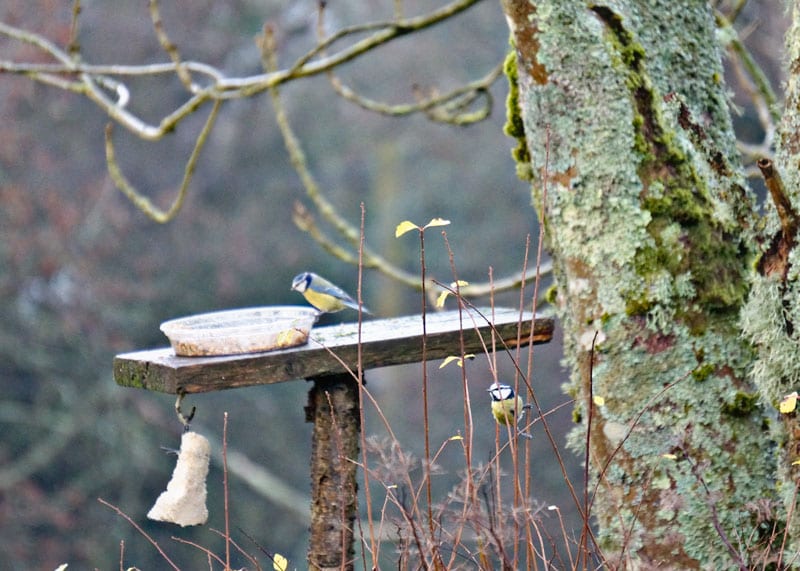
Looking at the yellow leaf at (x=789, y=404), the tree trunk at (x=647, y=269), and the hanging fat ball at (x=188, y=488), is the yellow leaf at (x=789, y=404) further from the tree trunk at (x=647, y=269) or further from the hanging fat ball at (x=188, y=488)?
the hanging fat ball at (x=188, y=488)

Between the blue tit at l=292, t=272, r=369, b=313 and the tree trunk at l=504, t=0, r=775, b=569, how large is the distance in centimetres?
63

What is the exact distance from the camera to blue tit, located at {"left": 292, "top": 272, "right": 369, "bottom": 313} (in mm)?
2312

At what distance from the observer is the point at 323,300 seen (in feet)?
7.72

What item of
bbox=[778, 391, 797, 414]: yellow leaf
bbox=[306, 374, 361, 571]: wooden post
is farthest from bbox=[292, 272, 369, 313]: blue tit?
bbox=[778, 391, 797, 414]: yellow leaf

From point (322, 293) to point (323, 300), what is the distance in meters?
0.03

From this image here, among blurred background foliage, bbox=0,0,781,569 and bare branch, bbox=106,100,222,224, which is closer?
bare branch, bbox=106,100,222,224

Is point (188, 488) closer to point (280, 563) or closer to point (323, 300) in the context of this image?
point (280, 563)

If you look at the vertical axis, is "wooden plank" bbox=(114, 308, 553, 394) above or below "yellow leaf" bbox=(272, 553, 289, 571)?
above

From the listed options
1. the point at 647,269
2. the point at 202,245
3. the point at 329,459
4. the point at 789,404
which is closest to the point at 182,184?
the point at 329,459

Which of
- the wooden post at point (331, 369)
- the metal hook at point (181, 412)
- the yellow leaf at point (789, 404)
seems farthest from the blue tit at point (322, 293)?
the yellow leaf at point (789, 404)

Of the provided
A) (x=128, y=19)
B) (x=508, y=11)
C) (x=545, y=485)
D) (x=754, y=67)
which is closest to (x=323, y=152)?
(x=128, y=19)

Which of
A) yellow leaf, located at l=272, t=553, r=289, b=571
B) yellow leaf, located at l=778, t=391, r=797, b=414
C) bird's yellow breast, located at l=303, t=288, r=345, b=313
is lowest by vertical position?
yellow leaf, located at l=272, t=553, r=289, b=571

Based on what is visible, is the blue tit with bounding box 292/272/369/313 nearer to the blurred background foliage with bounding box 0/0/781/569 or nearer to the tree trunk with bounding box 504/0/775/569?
the tree trunk with bounding box 504/0/775/569

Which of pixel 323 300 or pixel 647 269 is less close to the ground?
pixel 323 300
